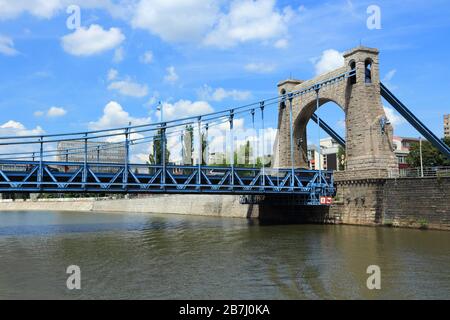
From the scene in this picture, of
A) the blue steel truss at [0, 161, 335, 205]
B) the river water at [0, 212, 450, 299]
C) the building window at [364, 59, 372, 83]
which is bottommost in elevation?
the river water at [0, 212, 450, 299]

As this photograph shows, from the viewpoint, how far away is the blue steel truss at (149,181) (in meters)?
35.2

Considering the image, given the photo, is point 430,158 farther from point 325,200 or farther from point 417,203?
point 417,203

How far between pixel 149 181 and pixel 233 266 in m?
18.8

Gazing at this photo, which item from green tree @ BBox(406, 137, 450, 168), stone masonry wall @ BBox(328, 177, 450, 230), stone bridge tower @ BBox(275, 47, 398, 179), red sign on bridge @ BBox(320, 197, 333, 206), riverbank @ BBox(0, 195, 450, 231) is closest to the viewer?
stone masonry wall @ BBox(328, 177, 450, 230)

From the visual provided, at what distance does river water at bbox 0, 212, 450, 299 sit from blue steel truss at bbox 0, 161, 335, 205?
13.8 feet

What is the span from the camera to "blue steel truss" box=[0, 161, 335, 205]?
115ft

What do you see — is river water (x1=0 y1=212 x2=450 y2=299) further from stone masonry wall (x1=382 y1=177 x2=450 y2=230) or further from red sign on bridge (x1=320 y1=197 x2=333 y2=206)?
red sign on bridge (x1=320 y1=197 x2=333 y2=206)

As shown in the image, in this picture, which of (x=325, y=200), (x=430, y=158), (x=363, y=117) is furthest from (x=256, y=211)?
(x=430, y=158)

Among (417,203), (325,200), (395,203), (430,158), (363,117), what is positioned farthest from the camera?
(430,158)

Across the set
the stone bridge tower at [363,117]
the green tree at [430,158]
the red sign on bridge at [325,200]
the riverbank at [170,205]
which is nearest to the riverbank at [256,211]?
the riverbank at [170,205]

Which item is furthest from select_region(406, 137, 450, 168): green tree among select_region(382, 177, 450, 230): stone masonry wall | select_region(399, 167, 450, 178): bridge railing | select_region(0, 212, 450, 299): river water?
select_region(0, 212, 450, 299): river water

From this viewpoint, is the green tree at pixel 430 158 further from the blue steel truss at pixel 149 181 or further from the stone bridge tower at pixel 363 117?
the stone bridge tower at pixel 363 117

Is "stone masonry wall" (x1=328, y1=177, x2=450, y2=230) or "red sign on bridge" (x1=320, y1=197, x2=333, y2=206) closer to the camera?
"stone masonry wall" (x1=328, y1=177, x2=450, y2=230)

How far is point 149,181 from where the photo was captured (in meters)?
39.0
